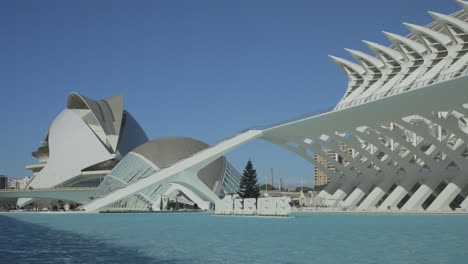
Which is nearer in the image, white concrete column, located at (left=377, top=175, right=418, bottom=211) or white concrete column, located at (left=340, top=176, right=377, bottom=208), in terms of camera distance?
white concrete column, located at (left=377, top=175, right=418, bottom=211)

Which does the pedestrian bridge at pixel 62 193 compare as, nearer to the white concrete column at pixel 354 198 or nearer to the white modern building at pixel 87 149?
the white modern building at pixel 87 149

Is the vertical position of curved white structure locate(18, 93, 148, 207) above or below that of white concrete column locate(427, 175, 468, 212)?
above

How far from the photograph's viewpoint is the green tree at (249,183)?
57.2 meters

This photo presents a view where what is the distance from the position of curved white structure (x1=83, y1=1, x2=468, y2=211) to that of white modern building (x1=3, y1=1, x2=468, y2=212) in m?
0.08

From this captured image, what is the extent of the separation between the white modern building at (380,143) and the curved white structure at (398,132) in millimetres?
80

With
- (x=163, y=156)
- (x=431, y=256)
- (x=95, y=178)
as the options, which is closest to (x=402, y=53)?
(x=163, y=156)

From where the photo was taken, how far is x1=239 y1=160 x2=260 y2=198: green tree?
2250 inches

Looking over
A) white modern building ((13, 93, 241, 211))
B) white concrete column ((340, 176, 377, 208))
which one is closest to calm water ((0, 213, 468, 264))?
white concrete column ((340, 176, 377, 208))

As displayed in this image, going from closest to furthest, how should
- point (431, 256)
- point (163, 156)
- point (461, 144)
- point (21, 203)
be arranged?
1. point (431, 256)
2. point (461, 144)
3. point (163, 156)
4. point (21, 203)

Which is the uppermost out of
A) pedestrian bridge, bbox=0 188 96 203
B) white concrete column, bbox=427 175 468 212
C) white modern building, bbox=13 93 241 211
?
white modern building, bbox=13 93 241 211

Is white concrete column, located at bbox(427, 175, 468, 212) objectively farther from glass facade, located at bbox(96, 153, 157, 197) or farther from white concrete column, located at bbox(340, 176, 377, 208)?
glass facade, located at bbox(96, 153, 157, 197)

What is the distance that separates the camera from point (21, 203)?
82.9 metres

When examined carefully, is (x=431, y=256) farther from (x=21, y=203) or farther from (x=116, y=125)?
(x=21, y=203)

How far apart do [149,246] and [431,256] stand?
24.7 ft
